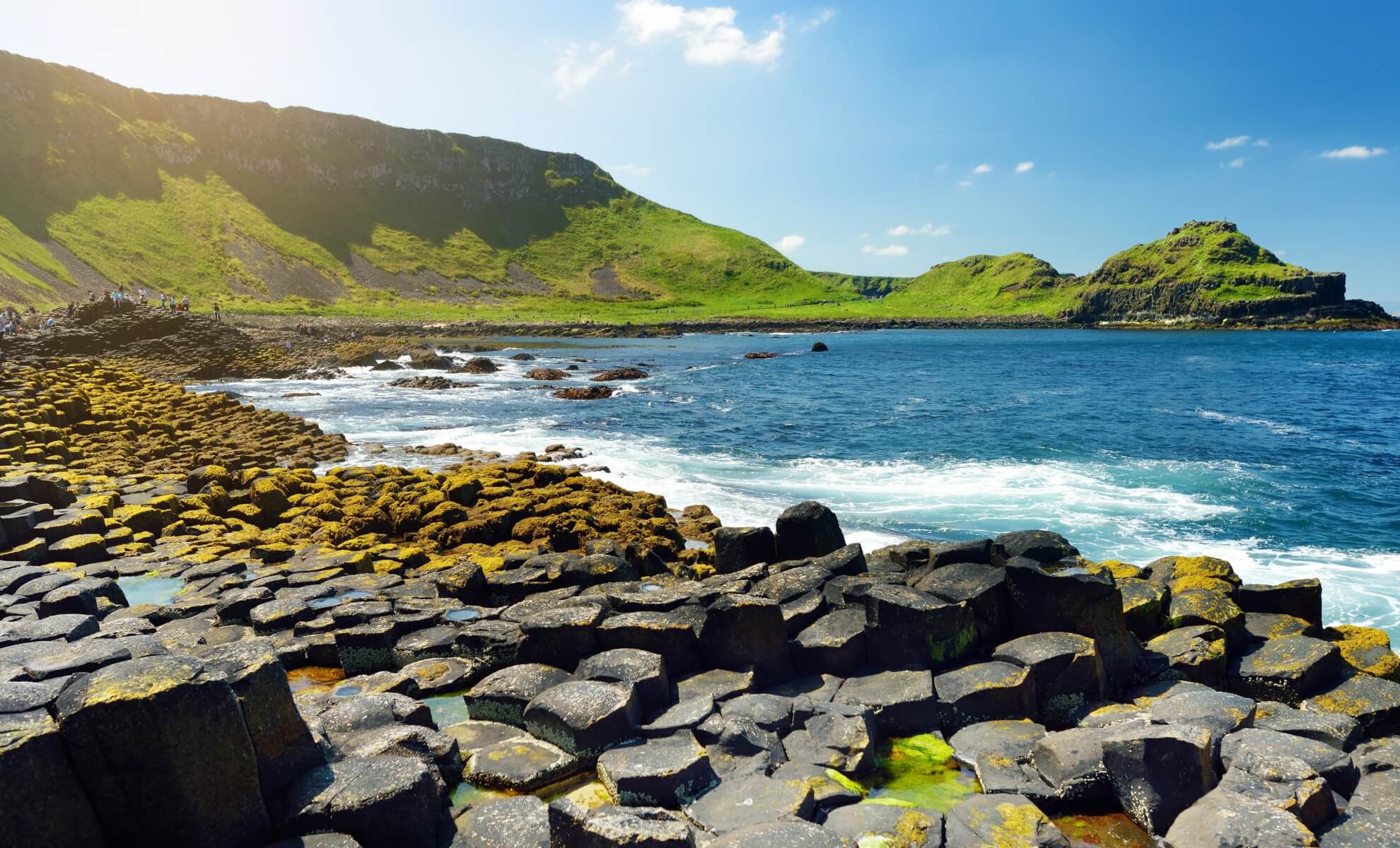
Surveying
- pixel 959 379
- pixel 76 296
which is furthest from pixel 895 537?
pixel 76 296

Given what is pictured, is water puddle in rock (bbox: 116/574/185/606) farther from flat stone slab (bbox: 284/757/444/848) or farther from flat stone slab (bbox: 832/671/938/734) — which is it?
flat stone slab (bbox: 832/671/938/734)

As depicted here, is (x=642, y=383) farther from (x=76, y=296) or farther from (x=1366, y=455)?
(x=76, y=296)

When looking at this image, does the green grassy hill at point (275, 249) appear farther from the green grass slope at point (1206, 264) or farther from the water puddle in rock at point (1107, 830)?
the water puddle in rock at point (1107, 830)

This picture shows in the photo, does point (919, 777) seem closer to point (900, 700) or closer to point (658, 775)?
point (900, 700)

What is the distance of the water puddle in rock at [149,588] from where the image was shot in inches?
450

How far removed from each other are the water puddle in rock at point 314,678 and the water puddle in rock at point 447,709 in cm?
136

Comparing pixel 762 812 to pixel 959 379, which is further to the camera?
pixel 959 379

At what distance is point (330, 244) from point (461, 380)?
146554 mm

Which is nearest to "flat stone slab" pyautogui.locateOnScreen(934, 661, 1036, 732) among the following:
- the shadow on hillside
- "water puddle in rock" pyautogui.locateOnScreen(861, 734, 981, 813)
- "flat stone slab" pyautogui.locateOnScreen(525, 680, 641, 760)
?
"water puddle in rock" pyautogui.locateOnScreen(861, 734, 981, 813)

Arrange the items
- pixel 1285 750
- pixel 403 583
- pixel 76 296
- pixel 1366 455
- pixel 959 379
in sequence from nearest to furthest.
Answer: pixel 1285 750
pixel 403 583
pixel 1366 455
pixel 959 379
pixel 76 296

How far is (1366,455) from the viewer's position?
94.6ft

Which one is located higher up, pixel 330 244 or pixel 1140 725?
pixel 330 244

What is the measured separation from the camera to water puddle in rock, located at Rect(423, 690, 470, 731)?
7602 millimetres

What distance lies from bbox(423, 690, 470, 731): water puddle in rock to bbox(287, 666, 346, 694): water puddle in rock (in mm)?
1361
